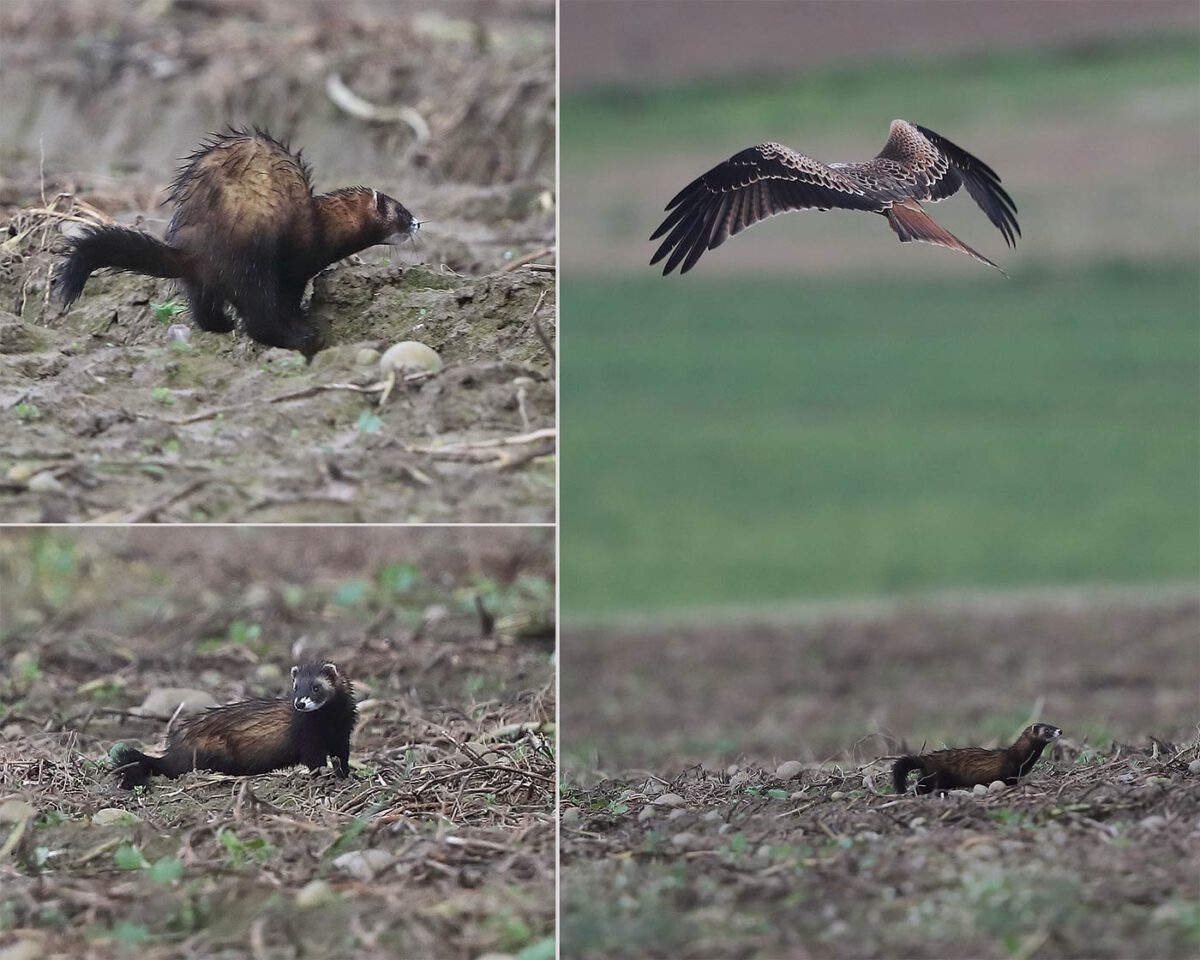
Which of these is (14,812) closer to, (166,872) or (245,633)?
(166,872)

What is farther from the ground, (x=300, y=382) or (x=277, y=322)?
(x=277, y=322)

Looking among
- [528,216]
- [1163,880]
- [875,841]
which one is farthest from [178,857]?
[528,216]

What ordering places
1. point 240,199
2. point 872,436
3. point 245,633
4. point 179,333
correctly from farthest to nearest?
point 872,436 → point 245,633 → point 240,199 → point 179,333

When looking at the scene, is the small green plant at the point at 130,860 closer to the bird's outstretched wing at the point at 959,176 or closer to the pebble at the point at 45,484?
the pebble at the point at 45,484

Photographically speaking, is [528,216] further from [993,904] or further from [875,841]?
[993,904]

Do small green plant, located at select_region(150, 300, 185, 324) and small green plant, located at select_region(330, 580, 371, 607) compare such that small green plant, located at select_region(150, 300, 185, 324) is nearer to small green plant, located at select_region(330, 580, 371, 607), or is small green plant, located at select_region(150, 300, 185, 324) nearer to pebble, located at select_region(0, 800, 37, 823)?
pebble, located at select_region(0, 800, 37, 823)

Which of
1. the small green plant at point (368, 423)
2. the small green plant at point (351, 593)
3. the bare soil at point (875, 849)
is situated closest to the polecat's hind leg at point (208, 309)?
the small green plant at point (368, 423)

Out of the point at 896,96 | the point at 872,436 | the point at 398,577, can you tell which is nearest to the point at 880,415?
the point at 872,436
